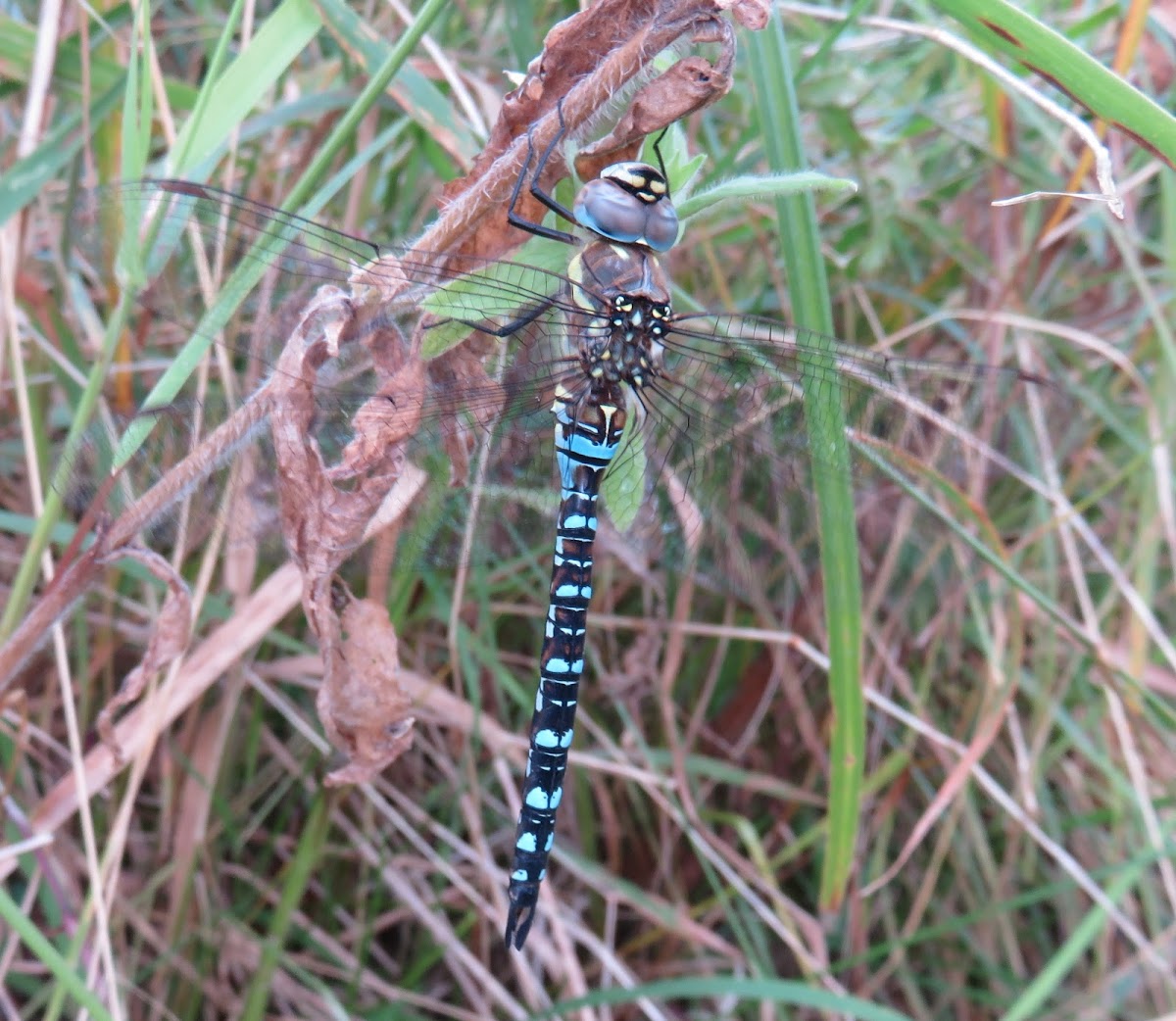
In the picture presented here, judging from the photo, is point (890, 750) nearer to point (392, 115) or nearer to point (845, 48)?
point (845, 48)

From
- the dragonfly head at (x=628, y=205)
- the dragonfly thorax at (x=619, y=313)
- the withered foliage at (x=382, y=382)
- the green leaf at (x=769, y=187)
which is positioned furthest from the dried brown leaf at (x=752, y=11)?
the dragonfly thorax at (x=619, y=313)

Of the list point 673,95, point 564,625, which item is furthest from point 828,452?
point 673,95

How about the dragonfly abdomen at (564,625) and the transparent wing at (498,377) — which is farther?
the dragonfly abdomen at (564,625)

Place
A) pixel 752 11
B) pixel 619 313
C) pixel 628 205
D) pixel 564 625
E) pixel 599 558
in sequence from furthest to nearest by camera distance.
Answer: pixel 599 558 < pixel 564 625 < pixel 619 313 < pixel 628 205 < pixel 752 11

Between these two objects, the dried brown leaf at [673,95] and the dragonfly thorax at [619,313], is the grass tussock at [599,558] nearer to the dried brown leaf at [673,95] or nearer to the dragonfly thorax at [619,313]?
the dried brown leaf at [673,95]

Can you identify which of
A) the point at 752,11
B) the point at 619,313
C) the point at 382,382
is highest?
the point at 752,11

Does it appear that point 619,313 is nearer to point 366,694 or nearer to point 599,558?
point 366,694

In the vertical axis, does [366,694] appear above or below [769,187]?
below
